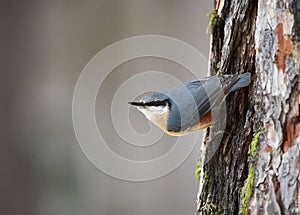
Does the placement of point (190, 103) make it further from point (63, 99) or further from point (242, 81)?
point (63, 99)

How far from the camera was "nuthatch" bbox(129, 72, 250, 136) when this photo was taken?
1.83m

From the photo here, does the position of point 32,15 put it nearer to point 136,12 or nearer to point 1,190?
point 136,12

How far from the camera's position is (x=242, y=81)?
1.77m

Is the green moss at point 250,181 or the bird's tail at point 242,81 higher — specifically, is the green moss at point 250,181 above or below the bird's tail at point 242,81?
below

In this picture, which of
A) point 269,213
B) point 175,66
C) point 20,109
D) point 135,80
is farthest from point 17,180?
point 269,213

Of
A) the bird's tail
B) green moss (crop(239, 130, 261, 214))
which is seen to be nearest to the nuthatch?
the bird's tail

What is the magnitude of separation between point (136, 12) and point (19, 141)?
135 cm

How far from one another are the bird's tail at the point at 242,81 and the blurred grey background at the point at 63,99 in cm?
196

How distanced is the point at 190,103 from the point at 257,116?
358 mm

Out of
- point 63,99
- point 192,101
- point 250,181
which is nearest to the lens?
point 250,181

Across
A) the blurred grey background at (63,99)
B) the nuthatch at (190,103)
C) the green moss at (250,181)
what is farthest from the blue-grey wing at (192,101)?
the blurred grey background at (63,99)

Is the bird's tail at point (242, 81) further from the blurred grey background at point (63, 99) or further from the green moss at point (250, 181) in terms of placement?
the blurred grey background at point (63, 99)

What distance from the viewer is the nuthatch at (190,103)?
72.1 inches

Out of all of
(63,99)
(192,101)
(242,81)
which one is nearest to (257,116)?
(242,81)
